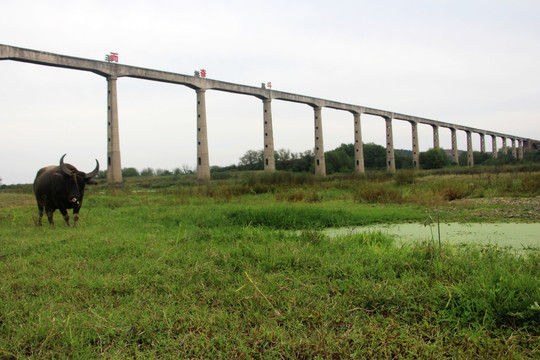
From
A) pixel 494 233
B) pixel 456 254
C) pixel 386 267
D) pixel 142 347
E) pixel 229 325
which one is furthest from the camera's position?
pixel 494 233

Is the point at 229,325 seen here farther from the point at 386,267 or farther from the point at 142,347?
the point at 386,267

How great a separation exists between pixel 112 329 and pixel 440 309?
2.24m

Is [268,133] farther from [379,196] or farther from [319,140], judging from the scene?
[379,196]

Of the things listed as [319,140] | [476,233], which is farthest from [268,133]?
[476,233]

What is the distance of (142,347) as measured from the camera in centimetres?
235

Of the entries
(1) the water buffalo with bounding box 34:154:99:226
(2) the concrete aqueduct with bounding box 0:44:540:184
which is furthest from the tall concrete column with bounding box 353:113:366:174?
(1) the water buffalo with bounding box 34:154:99:226

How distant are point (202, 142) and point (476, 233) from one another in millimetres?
21913

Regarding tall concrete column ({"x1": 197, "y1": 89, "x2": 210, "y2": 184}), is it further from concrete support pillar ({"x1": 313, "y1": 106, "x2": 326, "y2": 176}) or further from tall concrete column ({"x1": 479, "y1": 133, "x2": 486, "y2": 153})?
tall concrete column ({"x1": 479, "y1": 133, "x2": 486, "y2": 153})

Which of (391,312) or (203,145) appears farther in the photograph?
(203,145)

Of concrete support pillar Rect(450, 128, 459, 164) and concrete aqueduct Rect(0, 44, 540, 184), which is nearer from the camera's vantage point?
concrete aqueduct Rect(0, 44, 540, 184)

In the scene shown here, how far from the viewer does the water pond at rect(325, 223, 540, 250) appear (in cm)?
482

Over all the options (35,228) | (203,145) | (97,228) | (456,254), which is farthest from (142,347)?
(203,145)

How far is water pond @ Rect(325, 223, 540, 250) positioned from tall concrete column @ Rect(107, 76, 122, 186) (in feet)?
61.2

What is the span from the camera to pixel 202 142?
84.7ft
